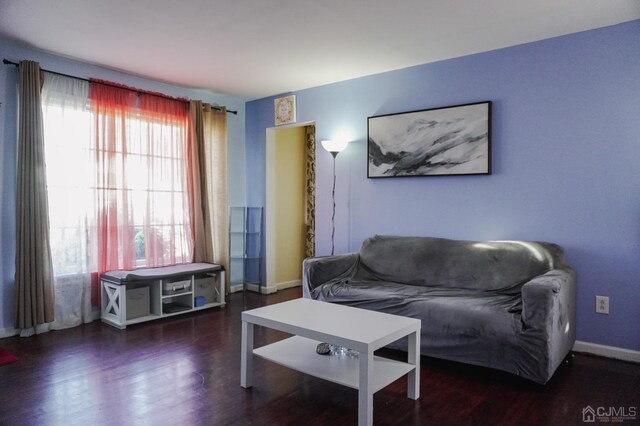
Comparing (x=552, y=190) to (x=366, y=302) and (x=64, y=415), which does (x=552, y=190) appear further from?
(x=64, y=415)

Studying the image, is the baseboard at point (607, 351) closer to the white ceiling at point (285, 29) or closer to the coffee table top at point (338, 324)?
the coffee table top at point (338, 324)

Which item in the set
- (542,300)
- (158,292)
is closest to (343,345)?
(542,300)

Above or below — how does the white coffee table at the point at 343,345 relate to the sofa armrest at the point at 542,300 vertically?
below

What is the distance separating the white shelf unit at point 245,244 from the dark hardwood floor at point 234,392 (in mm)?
2017

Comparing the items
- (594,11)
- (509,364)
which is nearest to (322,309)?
(509,364)

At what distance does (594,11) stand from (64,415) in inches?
154

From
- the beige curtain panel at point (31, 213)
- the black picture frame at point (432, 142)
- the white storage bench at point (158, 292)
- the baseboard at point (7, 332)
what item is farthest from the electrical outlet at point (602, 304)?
the baseboard at point (7, 332)

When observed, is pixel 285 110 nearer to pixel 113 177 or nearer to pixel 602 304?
pixel 113 177

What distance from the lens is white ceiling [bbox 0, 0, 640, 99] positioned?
8.91 ft

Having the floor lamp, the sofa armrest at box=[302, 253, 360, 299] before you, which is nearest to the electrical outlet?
the sofa armrest at box=[302, 253, 360, 299]

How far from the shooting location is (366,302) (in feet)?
10.8

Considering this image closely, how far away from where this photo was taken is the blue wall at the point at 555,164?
2.99 m

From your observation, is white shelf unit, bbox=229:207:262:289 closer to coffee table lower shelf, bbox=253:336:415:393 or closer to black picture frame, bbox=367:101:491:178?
black picture frame, bbox=367:101:491:178

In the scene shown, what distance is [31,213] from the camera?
11.4 ft
